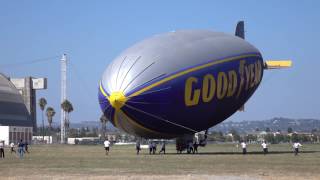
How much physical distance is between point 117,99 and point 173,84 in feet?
13.1

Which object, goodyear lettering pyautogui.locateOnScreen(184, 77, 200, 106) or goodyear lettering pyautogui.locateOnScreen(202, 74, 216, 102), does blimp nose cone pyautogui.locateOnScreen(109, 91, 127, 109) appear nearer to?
goodyear lettering pyautogui.locateOnScreen(184, 77, 200, 106)

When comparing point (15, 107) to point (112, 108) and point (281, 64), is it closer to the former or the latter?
point (281, 64)

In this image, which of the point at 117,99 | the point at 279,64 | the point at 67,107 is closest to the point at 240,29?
the point at 279,64

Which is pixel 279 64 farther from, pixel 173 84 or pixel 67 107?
pixel 67 107

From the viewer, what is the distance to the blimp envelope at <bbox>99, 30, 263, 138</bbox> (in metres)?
43.4

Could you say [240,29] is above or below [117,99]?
above

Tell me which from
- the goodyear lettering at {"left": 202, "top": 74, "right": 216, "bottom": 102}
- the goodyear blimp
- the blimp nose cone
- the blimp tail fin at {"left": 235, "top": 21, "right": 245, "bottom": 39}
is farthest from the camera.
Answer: the blimp tail fin at {"left": 235, "top": 21, "right": 245, "bottom": 39}

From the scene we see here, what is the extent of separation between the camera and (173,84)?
44031 millimetres

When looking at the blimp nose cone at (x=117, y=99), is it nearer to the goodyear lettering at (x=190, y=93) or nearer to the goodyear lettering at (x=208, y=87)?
the goodyear lettering at (x=190, y=93)

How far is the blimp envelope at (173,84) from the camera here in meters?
43.4

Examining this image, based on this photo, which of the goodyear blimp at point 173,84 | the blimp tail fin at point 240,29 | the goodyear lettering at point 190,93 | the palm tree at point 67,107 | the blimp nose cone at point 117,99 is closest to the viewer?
the blimp nose cone at point 117,99

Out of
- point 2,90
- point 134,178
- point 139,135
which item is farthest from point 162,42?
point 2,90

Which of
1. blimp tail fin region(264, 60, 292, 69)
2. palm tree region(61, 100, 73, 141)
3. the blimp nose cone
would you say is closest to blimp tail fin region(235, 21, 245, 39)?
blimp tail fin region(264, 60, 292, 69)

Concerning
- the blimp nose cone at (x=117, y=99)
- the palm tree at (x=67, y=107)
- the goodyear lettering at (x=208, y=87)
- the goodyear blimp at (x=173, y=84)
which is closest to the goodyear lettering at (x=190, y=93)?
the goodyear blimp at (x=173, y=84)
